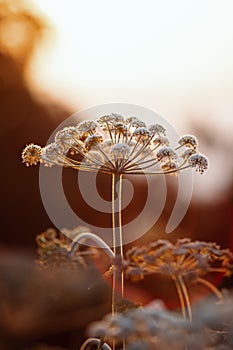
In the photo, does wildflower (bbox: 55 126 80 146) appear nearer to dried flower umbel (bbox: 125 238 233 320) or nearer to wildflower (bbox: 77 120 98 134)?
wildflower (bbox: 77 120 98 134)

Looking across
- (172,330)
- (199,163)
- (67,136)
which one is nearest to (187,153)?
(199,163)

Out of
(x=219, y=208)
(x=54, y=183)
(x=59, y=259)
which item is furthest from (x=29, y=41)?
(x=59, y=259)

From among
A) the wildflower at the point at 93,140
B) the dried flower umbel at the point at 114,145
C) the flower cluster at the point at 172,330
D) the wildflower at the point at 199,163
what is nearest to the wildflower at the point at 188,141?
the dried flower umbel at the point at 114,145

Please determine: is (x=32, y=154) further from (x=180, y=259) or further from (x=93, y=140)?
(x=180, y=259)

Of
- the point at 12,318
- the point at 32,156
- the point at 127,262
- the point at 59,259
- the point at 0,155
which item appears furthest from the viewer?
the point at 0,155

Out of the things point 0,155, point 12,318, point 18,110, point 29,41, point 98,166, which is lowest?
point 12,318

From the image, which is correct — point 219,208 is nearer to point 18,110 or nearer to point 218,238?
point 218,238

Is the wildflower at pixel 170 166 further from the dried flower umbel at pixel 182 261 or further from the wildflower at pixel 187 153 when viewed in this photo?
the dried flower umbel at pixel 182 261

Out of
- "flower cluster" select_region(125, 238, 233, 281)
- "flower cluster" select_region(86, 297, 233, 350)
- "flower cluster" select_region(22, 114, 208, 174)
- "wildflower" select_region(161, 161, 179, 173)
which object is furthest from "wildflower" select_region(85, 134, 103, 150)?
"flower cluster" select_region(86, 297, 233, 350)
